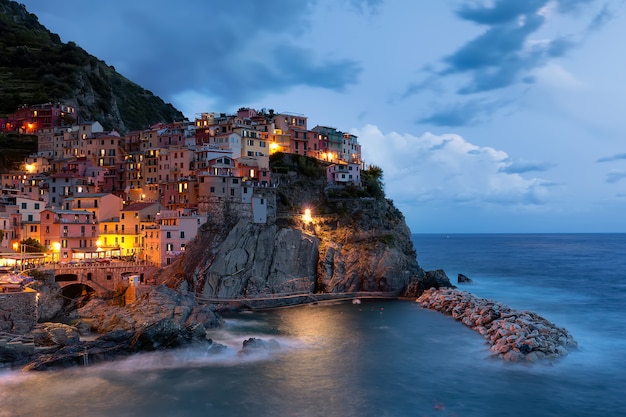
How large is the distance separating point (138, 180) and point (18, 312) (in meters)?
31.9

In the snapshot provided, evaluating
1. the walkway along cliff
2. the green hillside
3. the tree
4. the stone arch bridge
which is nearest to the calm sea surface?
the walkway along cliff

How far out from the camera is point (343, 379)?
96.5 ft

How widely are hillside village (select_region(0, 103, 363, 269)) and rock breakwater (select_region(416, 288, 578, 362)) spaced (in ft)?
78.9

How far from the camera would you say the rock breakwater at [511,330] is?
32.8 metres

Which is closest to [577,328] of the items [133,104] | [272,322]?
[272,322]

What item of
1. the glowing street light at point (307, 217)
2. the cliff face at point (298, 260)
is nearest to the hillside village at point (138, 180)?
the cliff face at point (298, 260)

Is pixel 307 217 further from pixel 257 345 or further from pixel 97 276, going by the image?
pixel 257 345

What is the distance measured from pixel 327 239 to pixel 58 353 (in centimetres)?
3323

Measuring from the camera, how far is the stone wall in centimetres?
3384

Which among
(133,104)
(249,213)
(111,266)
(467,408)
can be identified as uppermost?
(133,104)

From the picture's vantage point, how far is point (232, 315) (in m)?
45.9

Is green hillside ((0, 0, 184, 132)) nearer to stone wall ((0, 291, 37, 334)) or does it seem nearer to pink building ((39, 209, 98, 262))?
pink building ((39, 209, 98, 262))

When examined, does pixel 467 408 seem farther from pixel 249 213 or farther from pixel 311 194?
pixel 311 194

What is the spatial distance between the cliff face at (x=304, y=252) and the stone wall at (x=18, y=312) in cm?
1470
